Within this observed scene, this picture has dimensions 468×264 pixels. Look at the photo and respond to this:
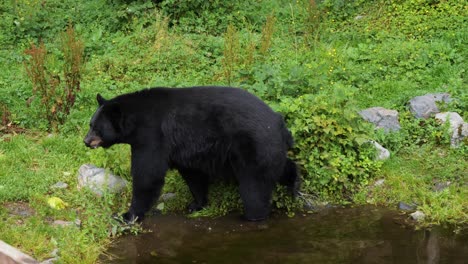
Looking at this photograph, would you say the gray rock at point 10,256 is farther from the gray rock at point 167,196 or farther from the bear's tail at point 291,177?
the bear's tail at point 291,177

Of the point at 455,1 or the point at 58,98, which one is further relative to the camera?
the point at 455,1

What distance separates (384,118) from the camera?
9.11 metres

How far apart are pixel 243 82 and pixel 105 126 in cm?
291

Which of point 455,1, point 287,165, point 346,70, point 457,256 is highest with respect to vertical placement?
point 455,1

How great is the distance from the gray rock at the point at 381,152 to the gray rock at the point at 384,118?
1.40ft

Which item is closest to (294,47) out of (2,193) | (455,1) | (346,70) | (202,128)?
(346,70)

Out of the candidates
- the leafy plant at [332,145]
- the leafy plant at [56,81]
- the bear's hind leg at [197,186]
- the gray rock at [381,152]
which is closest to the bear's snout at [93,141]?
the bear's hind leg at [197,186]

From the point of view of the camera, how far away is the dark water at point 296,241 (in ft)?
22.4

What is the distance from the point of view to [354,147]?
8.38 metres

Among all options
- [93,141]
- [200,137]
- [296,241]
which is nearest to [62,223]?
[93,141]

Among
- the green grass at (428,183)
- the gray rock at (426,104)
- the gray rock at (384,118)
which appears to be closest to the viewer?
the green grass at (428,183)

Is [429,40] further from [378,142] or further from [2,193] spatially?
[2,193]

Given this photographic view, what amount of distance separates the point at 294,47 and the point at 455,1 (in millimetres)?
2954

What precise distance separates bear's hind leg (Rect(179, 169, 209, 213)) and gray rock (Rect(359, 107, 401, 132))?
7.85ft
